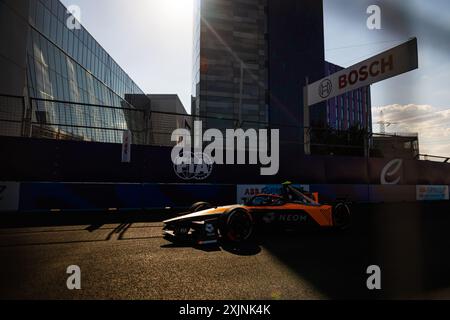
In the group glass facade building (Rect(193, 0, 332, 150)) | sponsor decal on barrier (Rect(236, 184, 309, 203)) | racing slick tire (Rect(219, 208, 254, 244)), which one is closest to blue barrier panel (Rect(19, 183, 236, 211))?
sponsor decal on barrier (Rect(236, 184, 309, 203))

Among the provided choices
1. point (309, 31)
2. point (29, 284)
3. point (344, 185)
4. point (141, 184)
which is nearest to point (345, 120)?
point (309, 31)

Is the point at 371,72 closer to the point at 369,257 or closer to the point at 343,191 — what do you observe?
the point at 343,191

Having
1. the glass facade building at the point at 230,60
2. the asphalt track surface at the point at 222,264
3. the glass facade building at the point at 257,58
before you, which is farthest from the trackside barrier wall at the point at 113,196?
the glass facade building at the point at 257,58

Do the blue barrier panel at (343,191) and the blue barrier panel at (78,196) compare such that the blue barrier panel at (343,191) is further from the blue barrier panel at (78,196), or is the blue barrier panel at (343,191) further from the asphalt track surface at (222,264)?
the blue barrier panel at (78,196)

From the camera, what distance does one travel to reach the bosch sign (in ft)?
46.2

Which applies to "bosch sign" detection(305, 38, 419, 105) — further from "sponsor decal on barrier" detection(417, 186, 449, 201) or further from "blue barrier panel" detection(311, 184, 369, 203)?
"sponsor decal on barrier" detection(417, 186, 449, 201)

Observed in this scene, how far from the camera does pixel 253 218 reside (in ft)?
21.9

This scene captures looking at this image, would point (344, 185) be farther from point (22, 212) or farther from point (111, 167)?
point (22, 212)

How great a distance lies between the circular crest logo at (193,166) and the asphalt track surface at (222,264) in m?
4.50

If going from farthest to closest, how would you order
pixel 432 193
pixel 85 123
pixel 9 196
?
pixel 432 193, pixel 85 123, pixel 9 196

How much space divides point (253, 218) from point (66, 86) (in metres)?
25.8

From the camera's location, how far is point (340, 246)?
19.9ft

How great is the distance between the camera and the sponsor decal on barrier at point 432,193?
17531mm

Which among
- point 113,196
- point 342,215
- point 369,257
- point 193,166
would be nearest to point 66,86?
point 113,196
